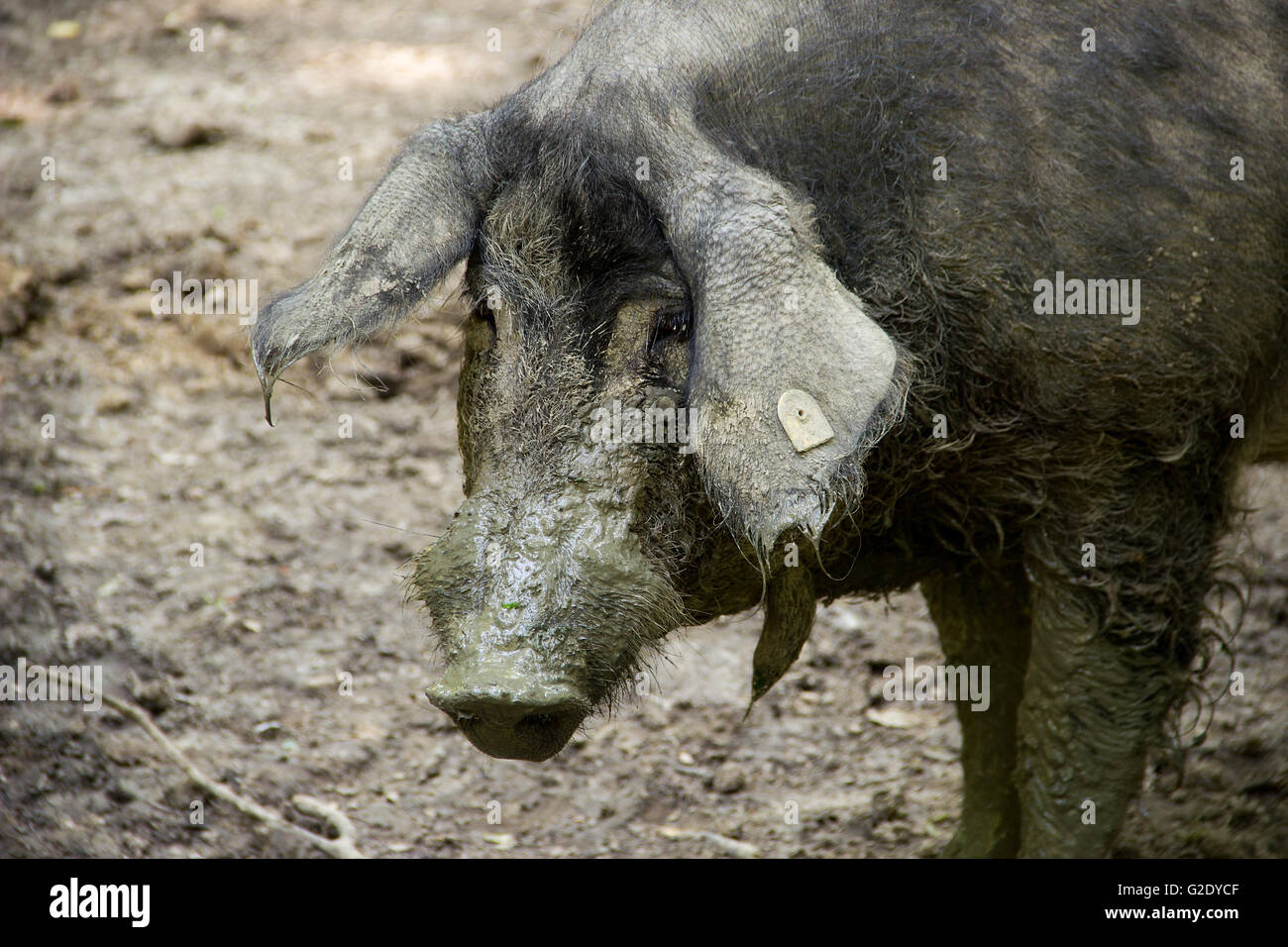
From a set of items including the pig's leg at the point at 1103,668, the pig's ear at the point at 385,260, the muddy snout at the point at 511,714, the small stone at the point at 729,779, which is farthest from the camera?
the small stone at the point at 729,779

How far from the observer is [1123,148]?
116 inches

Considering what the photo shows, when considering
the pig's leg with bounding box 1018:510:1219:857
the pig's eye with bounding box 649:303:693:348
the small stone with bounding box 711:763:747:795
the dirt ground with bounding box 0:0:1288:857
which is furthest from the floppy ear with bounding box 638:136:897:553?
the small stone with bounding box 711:763:747:795

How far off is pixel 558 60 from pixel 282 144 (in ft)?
15.2

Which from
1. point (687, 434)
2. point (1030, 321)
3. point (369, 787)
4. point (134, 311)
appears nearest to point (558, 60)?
point (687, 434)

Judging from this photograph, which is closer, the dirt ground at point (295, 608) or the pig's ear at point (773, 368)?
the pig's ear at point (773, 368)

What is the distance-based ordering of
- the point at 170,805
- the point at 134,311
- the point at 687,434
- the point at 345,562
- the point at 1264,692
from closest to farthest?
the point at 687,434 → the point at 170,805 → the point at 1264,692 → the point at 345,562 → the point at 134,311

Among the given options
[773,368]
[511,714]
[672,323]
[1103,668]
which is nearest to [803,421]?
[773,368]

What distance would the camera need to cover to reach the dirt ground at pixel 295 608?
4.15 m

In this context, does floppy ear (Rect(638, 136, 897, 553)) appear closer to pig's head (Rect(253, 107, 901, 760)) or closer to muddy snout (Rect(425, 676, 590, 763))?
pig's head (Rect(253, 107, 901, 760))

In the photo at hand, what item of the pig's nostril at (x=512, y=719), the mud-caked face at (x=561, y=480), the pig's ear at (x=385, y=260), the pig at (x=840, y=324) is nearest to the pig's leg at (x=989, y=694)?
the pig at (x=840, y=324)

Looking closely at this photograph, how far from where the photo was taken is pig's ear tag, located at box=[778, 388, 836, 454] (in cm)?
245

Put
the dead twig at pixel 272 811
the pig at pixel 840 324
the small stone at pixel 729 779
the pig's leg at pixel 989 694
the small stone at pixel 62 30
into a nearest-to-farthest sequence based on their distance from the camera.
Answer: the pig at pixel 840 324 → the pig's leg at pixel 989 694 → the dead twig at pixel 272 811 → the small stone at pixel 729 779 → the small stone at pixel 62 30

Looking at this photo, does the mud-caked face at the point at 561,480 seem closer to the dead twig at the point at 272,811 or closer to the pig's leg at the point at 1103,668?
the pig's leg at the point at 1103,668
